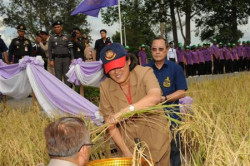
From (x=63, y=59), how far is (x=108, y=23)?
2142 centimetres

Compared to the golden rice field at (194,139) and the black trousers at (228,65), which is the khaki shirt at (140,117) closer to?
the golden rice field at (194,139)

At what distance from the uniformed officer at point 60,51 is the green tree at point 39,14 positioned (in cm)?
2442

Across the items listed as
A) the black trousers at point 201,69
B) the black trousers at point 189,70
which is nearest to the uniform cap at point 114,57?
the black trousers at point 189,70

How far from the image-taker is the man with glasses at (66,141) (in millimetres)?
1619

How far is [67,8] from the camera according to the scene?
33.2 m

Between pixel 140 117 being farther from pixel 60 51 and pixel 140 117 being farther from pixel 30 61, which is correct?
pixel 60 51

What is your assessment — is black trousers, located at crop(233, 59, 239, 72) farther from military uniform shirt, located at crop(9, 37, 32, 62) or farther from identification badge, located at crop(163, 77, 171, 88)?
identification badge, located at crop(163, 77, 171, 88)

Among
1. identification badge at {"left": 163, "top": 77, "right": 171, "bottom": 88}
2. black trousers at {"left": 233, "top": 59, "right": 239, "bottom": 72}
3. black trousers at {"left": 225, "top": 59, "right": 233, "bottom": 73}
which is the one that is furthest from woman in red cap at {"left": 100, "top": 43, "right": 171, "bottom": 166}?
black trousers at {"left": 233, "top": 59, "right": 239, "bottom": 72}

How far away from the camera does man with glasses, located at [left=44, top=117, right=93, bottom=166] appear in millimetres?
1619

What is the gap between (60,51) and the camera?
746 cm

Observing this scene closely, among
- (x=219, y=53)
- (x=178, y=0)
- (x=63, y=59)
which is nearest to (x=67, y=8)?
(x=178, y=0)

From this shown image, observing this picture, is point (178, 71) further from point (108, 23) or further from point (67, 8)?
point (67, 8)

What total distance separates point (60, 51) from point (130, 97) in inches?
208

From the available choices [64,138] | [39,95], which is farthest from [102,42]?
[64,138]
